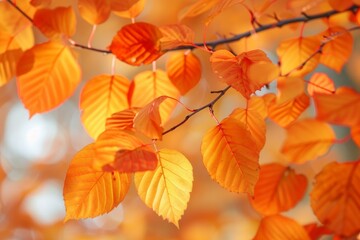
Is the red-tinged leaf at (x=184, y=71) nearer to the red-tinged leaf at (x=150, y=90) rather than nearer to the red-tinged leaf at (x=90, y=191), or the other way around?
the red-tinged leaf at (x=150, y=90)

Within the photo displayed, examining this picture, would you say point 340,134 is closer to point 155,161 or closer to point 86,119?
point 86,119

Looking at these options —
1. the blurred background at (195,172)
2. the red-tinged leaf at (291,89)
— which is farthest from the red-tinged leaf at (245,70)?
the blurred background at (195,172)

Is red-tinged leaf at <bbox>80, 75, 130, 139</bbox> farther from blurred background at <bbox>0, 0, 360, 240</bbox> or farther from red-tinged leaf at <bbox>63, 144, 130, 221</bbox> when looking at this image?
blurred background at <bbox>0, 0, 360, 240</bbox>

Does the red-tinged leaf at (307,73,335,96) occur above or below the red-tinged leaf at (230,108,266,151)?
below

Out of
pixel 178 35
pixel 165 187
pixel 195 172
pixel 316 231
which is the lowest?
pixel 195 172

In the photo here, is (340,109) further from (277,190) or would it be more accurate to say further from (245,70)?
(277,190)

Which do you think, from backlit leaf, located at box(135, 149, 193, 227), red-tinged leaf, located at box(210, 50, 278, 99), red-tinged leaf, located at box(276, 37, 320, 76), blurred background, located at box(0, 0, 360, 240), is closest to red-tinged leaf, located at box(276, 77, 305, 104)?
red-tinged leaf, located at box(210, 50, 278, 99)

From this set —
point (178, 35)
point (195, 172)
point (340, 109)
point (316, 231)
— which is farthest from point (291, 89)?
point (195, 172)
